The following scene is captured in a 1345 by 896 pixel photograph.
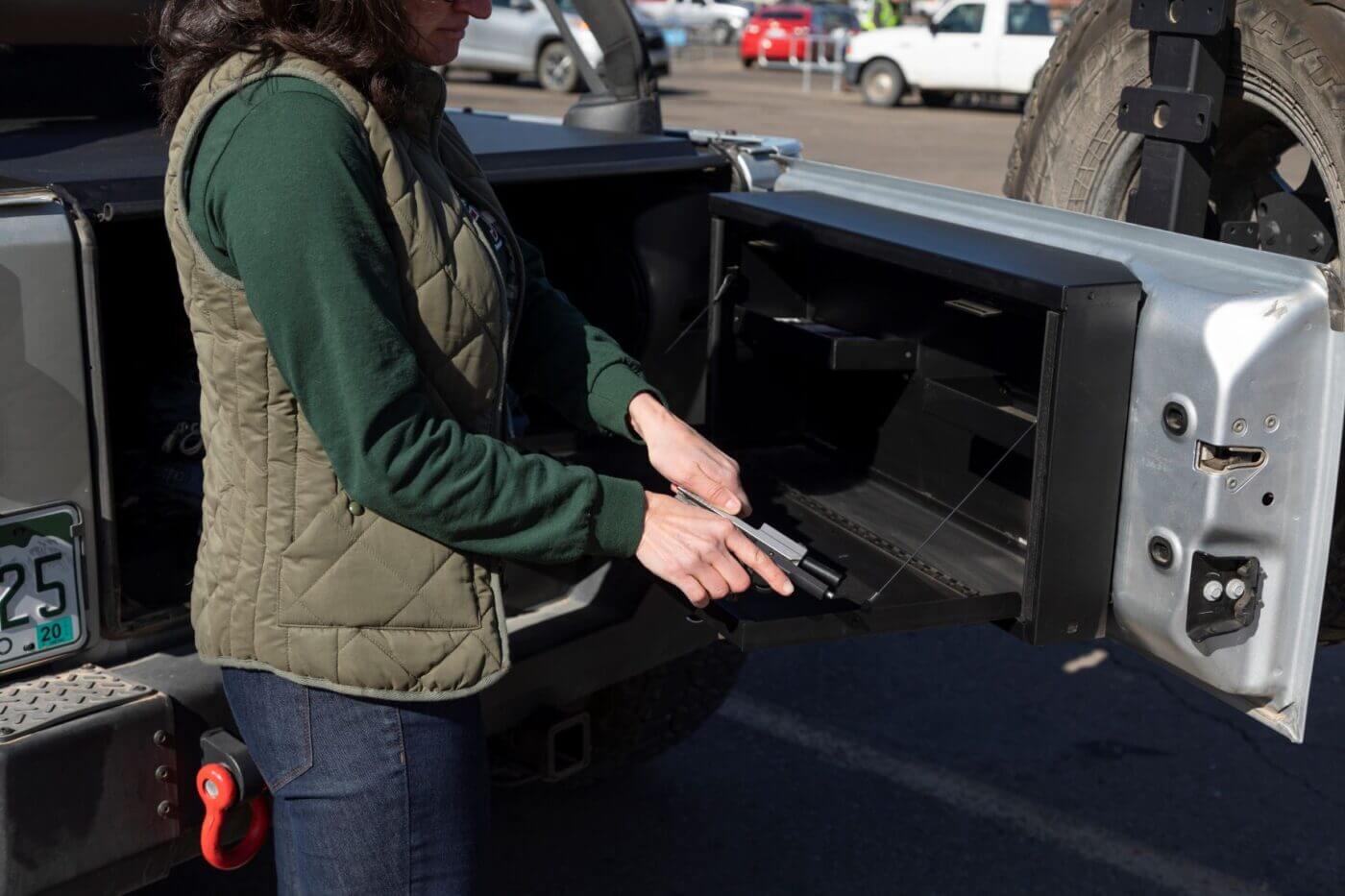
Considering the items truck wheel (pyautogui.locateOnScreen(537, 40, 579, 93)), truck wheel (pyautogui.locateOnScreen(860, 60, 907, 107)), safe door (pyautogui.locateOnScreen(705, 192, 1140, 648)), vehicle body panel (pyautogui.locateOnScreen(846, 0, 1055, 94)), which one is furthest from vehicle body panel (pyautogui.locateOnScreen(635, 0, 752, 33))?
safe door (pyautogui.locateOnScreen(705, 192, 1140, 648))

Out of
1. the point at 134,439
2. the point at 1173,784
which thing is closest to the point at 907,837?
the point at 1173,784

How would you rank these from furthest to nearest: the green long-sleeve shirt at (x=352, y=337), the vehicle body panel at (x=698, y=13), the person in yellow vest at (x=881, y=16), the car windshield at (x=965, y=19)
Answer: the vehicle body panel at (x=698, y=13) < the person in yellow vest at (x=881, y=16) < the car windshield at (x=965, y=19) < the green long-sleeve shirt at (x=352, y=337)

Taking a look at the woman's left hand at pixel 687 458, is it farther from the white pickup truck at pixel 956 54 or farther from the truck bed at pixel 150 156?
the white pickup truck at pixel 956 54

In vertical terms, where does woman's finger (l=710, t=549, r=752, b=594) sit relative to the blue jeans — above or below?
above

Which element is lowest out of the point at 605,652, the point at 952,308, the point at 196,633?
the point at 605,652

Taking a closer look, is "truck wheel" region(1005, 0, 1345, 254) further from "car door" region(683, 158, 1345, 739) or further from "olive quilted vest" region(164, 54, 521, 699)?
"olive quilted vest" region(164, 54, 521, 699)

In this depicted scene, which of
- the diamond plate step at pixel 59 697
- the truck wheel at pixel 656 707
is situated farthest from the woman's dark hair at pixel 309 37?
the truck wheel at pixel 656 707

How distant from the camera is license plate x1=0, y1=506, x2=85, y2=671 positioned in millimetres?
2023

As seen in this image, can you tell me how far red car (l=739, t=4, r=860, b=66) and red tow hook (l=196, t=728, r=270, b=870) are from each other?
2920cm

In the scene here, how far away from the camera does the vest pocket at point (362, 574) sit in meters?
1.76

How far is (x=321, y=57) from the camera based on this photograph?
1.69 metres

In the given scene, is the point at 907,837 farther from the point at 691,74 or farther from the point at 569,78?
the point at 691,74

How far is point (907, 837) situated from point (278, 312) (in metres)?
2.36

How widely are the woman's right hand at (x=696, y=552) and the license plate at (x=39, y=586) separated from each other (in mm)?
829
